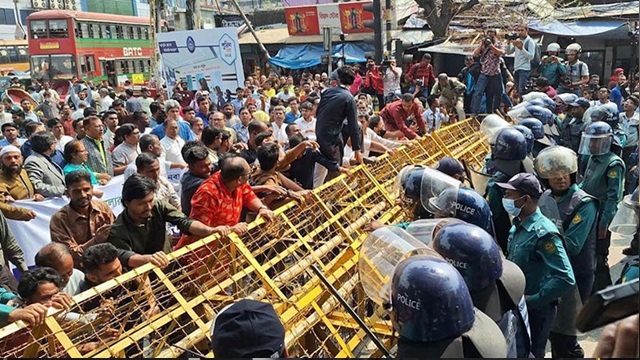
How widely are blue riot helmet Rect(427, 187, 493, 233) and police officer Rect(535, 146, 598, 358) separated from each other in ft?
2.32

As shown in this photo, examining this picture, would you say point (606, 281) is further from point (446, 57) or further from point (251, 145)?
point (446, 57)

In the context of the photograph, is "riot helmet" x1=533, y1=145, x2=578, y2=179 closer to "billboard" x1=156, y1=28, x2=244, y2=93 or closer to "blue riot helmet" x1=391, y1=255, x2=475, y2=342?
"blue riot helmet" x1=391, y1=255, x2=475, y2=342

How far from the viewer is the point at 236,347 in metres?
2.09

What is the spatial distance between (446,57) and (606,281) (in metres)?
15.4

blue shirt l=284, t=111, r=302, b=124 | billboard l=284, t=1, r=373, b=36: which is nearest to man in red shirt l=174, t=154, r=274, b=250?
blue shirt l=284, t=111, r=302, b=124

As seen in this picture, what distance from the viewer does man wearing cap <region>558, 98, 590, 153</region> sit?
7.70 m

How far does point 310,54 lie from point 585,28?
14.1 meters

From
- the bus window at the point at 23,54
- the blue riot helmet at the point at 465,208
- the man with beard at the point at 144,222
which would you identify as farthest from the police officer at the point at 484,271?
the bus window at the point at 23,54

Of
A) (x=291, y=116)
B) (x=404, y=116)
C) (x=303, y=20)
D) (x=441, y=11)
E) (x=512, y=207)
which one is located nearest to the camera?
(x=512, y=207)

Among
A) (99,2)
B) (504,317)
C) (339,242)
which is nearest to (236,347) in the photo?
(504,317)

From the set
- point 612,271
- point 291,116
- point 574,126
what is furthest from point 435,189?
point 291,116

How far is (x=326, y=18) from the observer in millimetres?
29797

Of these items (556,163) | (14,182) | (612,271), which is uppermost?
(556,163)

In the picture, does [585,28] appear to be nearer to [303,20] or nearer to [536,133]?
[536,133]
